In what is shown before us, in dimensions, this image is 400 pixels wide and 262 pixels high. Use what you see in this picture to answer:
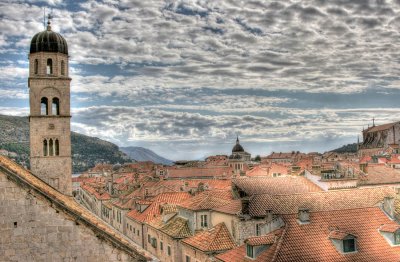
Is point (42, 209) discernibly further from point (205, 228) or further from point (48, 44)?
point (205, 228)

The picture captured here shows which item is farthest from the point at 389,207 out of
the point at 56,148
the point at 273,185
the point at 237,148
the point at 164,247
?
the point at 237,148

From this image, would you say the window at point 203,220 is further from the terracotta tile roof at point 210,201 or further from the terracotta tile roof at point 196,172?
the terracotta tile roof at point 196,172

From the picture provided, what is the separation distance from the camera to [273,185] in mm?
47375

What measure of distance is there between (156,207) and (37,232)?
4366cm

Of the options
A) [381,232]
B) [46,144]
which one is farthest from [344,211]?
[46,144]

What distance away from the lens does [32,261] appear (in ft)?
42.0

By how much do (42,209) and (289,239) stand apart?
18.2 meters

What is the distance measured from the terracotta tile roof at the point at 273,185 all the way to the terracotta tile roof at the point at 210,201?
1679 mm

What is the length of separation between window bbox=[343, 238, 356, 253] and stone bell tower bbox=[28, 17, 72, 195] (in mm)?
20276

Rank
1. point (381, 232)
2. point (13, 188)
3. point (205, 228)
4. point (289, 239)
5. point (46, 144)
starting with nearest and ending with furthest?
point (13, 188)
point (289, 239)
point (381, 232)
point (46, 144)
point (205, 228)

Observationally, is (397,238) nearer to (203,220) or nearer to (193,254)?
(193,254)

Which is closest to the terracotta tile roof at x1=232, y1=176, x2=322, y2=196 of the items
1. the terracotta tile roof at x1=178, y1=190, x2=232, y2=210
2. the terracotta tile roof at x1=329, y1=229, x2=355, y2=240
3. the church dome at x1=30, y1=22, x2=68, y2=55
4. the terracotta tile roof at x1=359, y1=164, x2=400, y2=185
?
the terracotta tile roof at x1=178, y1=190, x2=232, y2=210

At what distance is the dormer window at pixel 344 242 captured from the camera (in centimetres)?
2780

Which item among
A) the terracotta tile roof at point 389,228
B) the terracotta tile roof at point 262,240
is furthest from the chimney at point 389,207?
the terracotta tile roof at point 262,240
